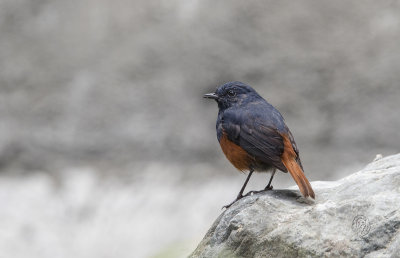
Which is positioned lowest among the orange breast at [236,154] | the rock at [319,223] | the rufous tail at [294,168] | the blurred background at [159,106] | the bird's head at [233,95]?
the rock at [319,223]

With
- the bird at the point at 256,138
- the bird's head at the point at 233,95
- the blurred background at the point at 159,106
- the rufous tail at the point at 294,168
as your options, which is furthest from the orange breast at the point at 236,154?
the blurred background at the point at 159,106

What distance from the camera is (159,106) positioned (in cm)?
1032

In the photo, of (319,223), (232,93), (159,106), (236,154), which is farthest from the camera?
(159,106)

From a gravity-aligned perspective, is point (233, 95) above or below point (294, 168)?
above

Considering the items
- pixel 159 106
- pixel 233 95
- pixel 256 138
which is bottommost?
pixel 256 138

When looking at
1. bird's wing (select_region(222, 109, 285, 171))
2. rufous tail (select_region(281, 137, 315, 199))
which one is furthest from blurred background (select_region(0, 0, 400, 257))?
rufous tail (select_region(281, 137, 315, 199))

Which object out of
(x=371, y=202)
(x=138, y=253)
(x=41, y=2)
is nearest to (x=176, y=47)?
(x=41, y=2)

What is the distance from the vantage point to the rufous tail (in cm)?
448

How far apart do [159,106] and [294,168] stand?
565 centimetres

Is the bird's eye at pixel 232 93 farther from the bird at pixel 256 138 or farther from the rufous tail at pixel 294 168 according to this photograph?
the rufous tail at pixel 294 168

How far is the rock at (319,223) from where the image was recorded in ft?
12.9

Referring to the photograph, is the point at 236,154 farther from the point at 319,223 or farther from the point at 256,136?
the point at 319,223

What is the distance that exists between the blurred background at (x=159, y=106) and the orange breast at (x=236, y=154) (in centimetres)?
396

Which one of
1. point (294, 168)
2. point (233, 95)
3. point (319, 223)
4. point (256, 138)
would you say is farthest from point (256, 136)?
point (319, 223)
